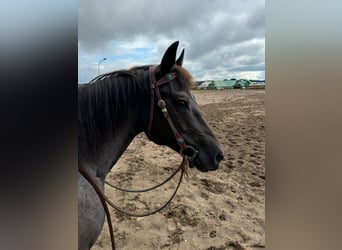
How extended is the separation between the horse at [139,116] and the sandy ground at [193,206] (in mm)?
551

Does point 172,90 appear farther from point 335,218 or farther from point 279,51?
point 335,218

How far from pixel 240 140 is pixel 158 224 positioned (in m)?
4.40

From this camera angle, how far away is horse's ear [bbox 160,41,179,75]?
155 cm

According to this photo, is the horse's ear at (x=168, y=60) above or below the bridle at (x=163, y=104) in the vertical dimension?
above

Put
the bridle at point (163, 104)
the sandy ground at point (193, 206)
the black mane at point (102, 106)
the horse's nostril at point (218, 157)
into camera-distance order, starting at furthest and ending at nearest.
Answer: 1. the sandy ground at point (193, 206)
2. the horse's nostril at point (218, 157)
3. the bridle at point (163, 104)
4. the black mane at point (102, 106)

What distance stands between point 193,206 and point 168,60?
7.53 feet

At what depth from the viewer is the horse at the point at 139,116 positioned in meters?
1.42

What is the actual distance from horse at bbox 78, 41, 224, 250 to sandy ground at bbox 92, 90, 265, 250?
55 cm

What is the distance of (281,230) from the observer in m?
0.45

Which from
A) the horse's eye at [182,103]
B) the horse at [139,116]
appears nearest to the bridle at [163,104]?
the horse at [139,116]

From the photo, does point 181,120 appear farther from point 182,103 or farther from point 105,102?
point 105,102

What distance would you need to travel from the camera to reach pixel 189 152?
5.40ft

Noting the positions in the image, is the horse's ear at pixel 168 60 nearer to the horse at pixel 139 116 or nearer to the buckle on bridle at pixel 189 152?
the horse at pixel 139 116

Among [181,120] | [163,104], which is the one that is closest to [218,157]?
[181,120]
